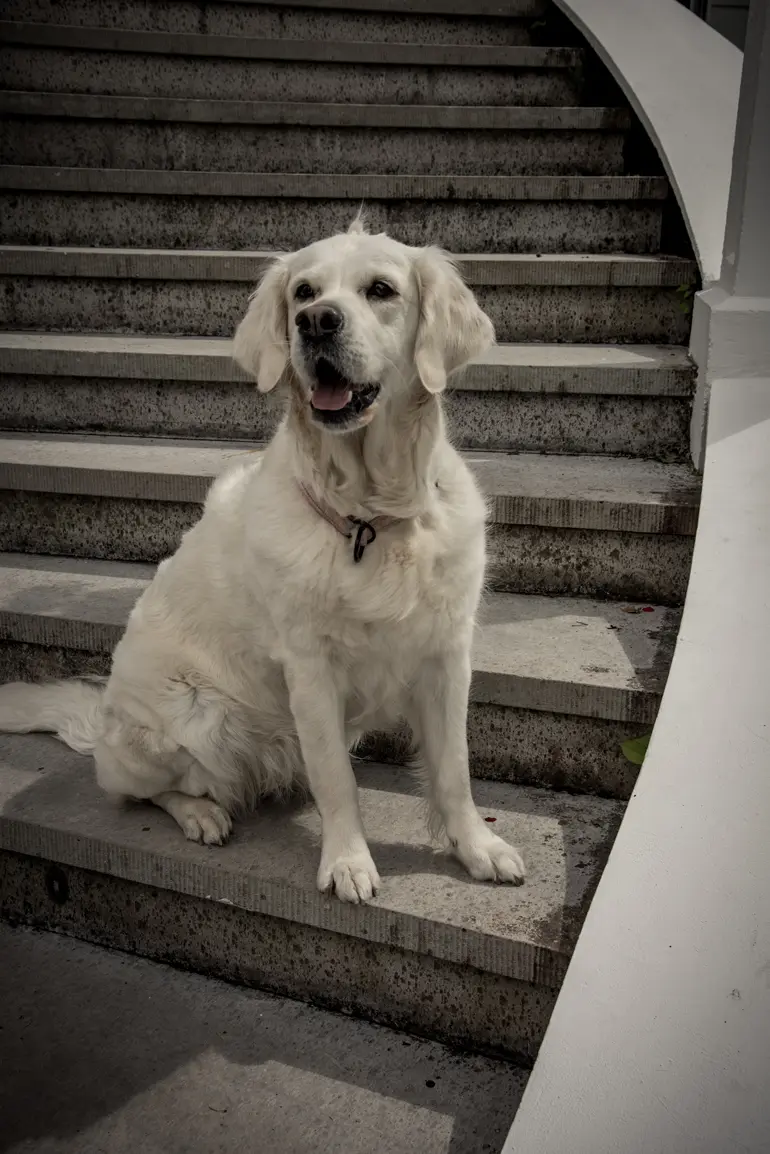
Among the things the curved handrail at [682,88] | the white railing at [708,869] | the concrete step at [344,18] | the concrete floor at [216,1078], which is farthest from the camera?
the concrete step at [344,18]

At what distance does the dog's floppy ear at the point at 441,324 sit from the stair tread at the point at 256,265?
1.34 metres

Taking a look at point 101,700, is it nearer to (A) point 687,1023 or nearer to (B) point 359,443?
(B) point 359,443

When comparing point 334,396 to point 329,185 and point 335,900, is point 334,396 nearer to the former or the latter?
point 335,900

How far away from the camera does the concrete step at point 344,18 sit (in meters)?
5.00

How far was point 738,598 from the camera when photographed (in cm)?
204

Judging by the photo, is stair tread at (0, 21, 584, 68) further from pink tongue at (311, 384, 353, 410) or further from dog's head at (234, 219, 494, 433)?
pink tongue at (311, 384, 353, 410)

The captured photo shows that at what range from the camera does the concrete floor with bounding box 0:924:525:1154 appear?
1.74 metres

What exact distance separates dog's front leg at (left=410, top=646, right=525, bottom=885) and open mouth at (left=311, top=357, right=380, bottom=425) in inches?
20.8

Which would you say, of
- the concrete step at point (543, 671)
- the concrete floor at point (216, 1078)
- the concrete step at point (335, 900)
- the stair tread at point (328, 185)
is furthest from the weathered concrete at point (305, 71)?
the concrete floor at point (216, 1078)

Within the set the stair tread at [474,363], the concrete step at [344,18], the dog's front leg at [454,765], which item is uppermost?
the concrete step at [344,18]

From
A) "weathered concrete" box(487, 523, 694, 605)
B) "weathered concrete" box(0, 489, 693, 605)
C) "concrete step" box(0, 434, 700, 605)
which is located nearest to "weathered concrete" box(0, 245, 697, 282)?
"concrete step" box(0, 434, 700, 605)

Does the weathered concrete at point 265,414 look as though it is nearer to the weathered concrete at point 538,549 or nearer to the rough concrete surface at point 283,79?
the weathered concrete at point 538,549

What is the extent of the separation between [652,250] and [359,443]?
7.40 ft

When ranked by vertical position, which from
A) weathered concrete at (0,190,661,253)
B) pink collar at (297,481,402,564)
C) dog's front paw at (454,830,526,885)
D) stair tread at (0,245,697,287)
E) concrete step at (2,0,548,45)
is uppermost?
concrete step at (2,0,548,45)
